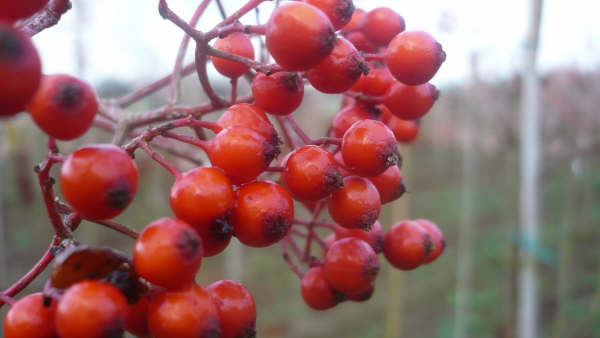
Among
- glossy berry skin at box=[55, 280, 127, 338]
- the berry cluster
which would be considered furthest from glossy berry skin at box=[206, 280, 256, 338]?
glossy berry skin at box=[55, 280, 127, 338]

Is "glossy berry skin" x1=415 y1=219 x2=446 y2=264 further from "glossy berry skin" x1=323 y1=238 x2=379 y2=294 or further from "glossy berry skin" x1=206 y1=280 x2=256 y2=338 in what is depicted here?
"glossy berry skin" x1=206 y1=280 x2=256 y2=338

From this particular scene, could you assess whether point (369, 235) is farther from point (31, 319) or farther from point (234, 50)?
point (31, 319)

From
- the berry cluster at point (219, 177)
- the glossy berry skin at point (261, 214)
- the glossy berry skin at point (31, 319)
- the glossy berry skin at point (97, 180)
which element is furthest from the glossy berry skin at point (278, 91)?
the glossy berry skin at point (31, 319)

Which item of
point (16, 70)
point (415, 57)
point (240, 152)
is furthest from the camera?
point (415, 57)

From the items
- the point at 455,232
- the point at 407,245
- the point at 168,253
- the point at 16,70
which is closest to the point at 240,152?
the point at 168,253

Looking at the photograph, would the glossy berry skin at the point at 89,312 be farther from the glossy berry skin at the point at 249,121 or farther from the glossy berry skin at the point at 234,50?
the glossy berry skin at the point at 234,50

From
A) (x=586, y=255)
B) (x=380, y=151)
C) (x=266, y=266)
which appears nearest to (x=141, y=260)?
(x=380, y=151)
